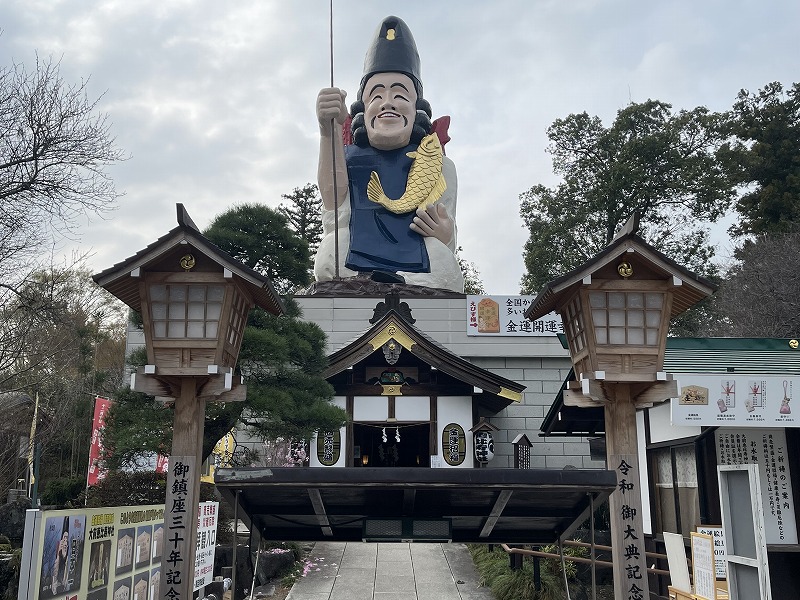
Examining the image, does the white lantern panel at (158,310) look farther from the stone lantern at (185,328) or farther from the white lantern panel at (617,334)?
the white lantern panel at (617,334)

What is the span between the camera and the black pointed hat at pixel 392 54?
85.3 feet

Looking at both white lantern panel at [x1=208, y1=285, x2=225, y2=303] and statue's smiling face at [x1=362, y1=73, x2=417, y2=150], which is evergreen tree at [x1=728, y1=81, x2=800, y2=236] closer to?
statue's smiling face at [x1=362, y1=73, x2=417, y2=150]

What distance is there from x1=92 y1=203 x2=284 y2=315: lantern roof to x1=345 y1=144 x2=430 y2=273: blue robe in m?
18.0

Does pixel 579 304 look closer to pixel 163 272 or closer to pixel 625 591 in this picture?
pixel 625 591

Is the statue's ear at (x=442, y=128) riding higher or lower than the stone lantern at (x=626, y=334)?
higher

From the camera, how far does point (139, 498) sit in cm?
1323

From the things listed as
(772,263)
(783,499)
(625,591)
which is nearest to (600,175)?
(772,263)

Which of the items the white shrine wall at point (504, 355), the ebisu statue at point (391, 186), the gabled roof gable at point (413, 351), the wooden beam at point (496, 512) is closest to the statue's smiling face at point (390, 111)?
the ebisu statue at point (391, 186)

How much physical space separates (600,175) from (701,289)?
80.7ft

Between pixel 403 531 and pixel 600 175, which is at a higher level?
pixel 600 175

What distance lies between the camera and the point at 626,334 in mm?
7379

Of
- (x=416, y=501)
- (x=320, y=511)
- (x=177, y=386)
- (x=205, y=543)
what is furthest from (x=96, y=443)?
(x=416, y=501)

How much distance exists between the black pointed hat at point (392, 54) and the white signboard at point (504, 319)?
30.6 ft

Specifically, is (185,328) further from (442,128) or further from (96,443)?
(442,128)
